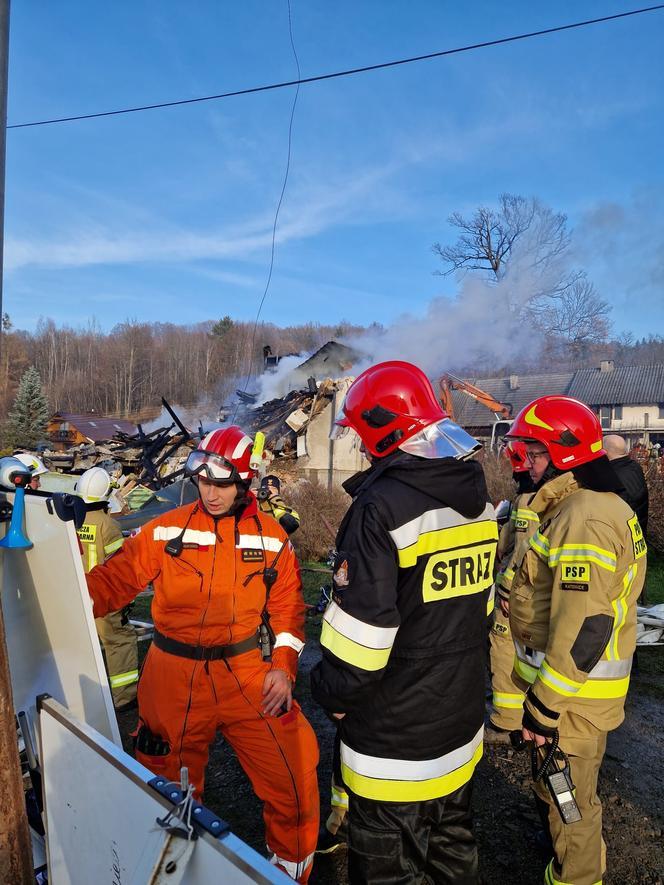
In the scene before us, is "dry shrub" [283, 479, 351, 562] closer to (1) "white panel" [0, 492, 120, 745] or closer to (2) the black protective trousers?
(2) the black protective trousers

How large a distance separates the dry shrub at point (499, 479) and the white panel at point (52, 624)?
10040mm

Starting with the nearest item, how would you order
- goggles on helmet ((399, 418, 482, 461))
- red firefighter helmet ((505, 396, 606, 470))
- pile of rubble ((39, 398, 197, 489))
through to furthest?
goggles on helmet ((399, 418, 482, 461)) → red firefighter helmet ((505, 396, 606, 470)) → pile of rubble ((39, 398, 197, 489))

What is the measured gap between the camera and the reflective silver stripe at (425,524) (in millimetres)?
1844

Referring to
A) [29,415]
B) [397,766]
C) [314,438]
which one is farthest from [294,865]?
[29,415]

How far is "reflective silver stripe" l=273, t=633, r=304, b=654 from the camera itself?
2.73 meters

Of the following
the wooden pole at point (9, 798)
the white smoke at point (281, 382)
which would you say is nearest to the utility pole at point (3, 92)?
the wooden pole at point (9, 798)

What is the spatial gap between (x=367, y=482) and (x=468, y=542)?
411mm

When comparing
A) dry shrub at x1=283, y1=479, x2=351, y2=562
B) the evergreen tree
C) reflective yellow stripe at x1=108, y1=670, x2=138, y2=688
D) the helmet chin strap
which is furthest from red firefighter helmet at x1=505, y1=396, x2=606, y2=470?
the evergreen tree

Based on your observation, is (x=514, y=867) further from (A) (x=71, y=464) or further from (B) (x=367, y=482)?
(A) (x=71, y=464)

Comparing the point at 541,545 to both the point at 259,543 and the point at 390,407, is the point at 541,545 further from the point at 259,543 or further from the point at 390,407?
the point at 259,543

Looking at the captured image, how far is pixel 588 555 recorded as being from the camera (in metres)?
2.32

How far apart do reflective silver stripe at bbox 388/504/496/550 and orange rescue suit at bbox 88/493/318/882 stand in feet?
3.63

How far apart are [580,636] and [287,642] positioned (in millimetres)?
1280

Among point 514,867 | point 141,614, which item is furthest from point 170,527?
point 141,614
